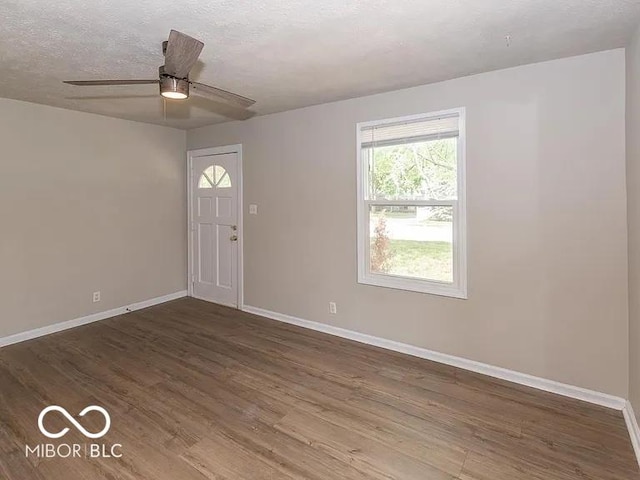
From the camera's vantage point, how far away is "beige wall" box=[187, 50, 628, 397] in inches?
94.7

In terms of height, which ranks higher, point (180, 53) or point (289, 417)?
point (180, 53)

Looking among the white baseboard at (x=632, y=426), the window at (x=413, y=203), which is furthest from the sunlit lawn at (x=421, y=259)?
the white baseboard at (x=632, y=426)

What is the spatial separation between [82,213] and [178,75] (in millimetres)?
2819

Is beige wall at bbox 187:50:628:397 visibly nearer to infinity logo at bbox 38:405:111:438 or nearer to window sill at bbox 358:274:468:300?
window sill at bbox 358:274:468:300

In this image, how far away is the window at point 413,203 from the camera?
9.84ft

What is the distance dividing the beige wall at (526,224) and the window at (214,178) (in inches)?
61.0

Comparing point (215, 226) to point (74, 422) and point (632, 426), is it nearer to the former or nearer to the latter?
point (74, 422)

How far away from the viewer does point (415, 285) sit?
10.6 ft

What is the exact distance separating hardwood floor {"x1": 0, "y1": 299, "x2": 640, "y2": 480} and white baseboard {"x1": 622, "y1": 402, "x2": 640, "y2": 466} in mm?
39

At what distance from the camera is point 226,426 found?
2.24m

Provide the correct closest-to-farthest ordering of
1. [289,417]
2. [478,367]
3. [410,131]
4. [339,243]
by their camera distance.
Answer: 1. [289,417]
2. [478,367]
3. [410,131]
4. [339,243]

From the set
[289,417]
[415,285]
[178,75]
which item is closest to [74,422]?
[289,417]

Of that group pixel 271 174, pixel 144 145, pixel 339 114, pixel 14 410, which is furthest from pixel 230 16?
pixel 144 145

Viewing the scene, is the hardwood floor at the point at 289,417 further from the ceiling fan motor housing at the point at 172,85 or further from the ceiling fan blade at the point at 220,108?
the ceiling fan blade at the point at 220,108
